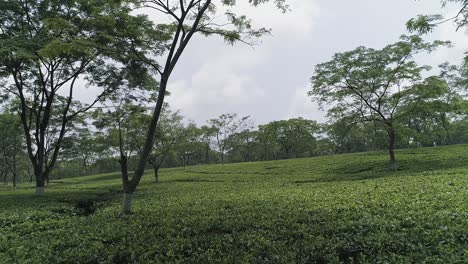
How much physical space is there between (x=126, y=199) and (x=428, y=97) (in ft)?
90.6

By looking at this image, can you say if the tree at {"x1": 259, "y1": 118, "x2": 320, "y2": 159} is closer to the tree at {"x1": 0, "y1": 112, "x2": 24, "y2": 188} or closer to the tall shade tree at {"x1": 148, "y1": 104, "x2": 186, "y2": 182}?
the tall shade tree at {"x1": 148, "y1": 104, "x2": 186, "y2": 182}

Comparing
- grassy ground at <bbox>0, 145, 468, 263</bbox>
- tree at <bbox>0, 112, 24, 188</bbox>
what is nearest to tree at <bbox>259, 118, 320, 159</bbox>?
tree at <bbox>0, 112, 24, 188</bbox>

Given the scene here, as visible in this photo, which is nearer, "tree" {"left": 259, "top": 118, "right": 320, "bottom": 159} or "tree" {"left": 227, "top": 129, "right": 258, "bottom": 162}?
"tree" {"left": 259, "top": 118, "right": 320, "bottom": 159}

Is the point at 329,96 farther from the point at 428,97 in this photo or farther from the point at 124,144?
the point at 124,144

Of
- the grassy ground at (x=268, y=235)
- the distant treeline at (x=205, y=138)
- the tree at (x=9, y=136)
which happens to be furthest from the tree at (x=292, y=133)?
the grassy ground at (x=268, y=235)

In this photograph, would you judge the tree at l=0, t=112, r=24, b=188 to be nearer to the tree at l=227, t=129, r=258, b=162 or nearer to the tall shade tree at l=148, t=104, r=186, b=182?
the tall shade tree at l=148, t=104, r=186, b=182

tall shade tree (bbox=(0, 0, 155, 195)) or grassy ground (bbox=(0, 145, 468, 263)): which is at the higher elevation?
tall shade tree (bbox=(0, 0, 155, 195))

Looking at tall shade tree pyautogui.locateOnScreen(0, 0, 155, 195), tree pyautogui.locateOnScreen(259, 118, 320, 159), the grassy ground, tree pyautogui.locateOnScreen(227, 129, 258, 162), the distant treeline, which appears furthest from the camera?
tree pyautogui.locateOnScreen(227, 129, 258, 162)

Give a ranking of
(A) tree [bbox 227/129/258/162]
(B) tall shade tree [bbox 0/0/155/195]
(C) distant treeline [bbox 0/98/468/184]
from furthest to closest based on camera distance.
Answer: (A) tree [bbox 227/129/258/162]
(C) distant treeline [bbox 0/98/468/184]
(B) tall shade tree [bbox 0/0/155/195]

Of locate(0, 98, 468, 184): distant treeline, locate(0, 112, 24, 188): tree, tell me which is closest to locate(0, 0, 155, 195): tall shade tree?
locate(0, 98, 468, 184): distant treeline

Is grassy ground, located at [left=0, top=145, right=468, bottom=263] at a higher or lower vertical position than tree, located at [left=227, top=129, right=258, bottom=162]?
lower

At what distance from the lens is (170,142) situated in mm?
38469

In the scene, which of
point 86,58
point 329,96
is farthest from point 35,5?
point 329,96

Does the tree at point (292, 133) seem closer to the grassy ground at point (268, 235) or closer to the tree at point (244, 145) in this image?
the tree at point (244, 145)
